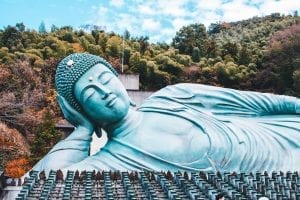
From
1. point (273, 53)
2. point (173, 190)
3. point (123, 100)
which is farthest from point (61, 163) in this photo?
point (273, 53)

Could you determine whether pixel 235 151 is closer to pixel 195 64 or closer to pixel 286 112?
pixel 286 112

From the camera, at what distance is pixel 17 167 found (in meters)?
13.7

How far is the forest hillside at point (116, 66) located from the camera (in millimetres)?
15594

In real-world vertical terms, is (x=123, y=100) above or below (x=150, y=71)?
above

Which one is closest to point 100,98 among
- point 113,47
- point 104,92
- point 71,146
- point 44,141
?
point 104,92

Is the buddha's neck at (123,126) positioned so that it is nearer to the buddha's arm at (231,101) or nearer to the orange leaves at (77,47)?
the buddha's arm at (231,101)

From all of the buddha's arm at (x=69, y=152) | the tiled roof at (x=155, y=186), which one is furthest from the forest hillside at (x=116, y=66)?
the tiled roof at (x=155, y=186)

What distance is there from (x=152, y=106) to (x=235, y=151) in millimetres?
1305

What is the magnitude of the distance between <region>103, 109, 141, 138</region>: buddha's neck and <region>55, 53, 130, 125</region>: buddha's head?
0.09 metres

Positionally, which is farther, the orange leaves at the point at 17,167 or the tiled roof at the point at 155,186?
the orange leaves at the point at 17,167

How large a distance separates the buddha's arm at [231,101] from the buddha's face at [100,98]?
891mm

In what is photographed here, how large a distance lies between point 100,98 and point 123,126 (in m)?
0.51

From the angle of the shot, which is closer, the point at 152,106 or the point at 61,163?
the point at 61,163

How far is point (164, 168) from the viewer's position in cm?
812
